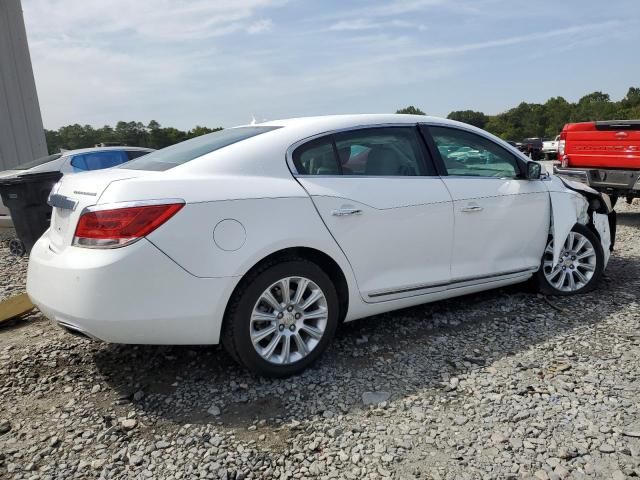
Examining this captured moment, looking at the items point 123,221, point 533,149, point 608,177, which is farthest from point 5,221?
point 533,149

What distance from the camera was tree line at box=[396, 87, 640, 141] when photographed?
217ft

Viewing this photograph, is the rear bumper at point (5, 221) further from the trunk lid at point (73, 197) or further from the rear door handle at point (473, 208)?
the rear door handle at point (473, 208)

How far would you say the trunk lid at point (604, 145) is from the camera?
7.34m

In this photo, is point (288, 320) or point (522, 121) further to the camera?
point (522, 121)

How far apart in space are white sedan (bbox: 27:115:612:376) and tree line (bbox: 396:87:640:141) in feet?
219

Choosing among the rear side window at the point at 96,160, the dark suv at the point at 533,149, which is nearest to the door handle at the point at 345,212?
the rear side window at the point at 96,160

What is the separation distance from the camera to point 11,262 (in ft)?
21.4

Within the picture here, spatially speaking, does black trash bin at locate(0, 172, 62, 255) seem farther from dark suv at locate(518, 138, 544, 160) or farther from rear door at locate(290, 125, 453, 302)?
dark suv at locate(518, 138, 544, 160)

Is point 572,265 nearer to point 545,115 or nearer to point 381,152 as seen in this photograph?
point 381,152

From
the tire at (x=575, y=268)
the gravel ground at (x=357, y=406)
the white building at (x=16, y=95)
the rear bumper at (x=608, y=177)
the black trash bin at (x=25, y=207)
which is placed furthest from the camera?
the white building at (x=16, y=95)

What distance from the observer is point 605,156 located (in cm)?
773

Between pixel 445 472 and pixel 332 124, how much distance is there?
2.18m

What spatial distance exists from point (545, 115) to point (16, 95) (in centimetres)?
8415

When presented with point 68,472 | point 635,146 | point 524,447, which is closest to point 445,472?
point 524,447
